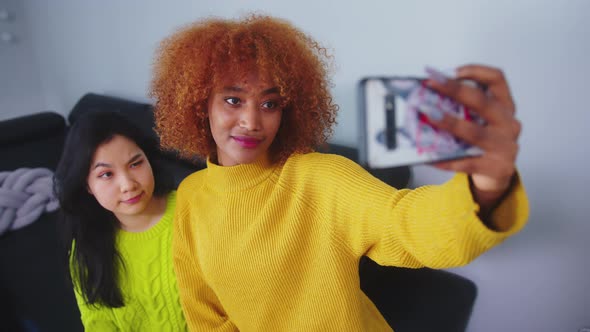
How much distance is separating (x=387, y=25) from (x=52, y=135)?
2.04 m

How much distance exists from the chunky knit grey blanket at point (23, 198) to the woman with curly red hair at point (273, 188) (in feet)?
3.54

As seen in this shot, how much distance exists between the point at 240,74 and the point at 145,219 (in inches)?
18.4

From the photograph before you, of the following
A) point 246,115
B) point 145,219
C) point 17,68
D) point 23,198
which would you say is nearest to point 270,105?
point 246,115

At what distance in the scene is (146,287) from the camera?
87 cm

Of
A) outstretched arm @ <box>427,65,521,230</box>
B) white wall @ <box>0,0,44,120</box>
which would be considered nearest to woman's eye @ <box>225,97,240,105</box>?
outstretched arm @ <box>427,65,521,230</box>

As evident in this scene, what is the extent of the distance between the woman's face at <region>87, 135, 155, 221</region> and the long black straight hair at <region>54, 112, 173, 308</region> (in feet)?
0.06

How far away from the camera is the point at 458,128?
1.12 feet

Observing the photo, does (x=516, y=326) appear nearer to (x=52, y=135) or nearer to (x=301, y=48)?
(x=301, y=48)

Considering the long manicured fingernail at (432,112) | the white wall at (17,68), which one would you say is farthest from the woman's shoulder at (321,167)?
the white wall at (17,68)

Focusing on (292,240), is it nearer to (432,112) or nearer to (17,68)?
(432,112)

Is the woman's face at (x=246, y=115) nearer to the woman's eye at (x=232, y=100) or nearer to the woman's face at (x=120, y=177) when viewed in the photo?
the woman's eye at (x=232, y=100)

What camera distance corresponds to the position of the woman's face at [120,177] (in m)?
0.80

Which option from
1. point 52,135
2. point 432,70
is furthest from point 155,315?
point 52,135

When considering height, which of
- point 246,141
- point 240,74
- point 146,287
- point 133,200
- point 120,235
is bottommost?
point 146,287
